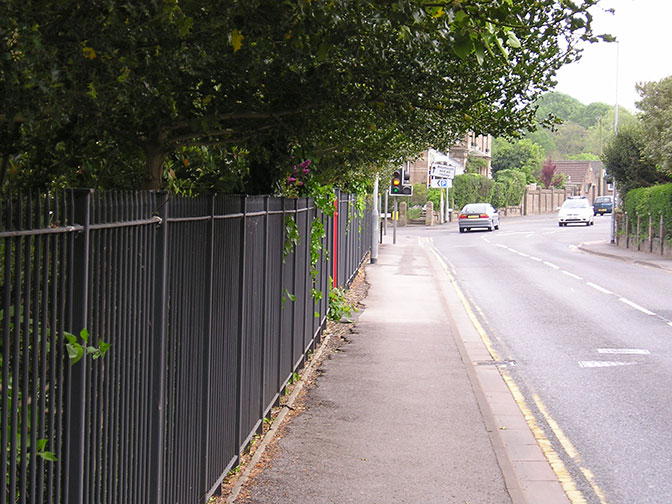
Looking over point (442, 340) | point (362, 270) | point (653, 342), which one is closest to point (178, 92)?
point (442, 340)

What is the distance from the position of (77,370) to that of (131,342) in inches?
26.6

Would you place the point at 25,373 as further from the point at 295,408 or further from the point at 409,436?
the point at 295,408

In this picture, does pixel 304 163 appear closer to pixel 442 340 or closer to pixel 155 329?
pixel 442 340

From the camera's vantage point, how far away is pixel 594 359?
447 inches

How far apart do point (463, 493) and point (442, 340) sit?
6786 millimetres

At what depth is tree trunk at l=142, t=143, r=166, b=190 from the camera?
646 centimetres

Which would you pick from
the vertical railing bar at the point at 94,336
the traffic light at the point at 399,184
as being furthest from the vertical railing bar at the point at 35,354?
the traffic light at the point at 399,184

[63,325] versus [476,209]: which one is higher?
[63,325]

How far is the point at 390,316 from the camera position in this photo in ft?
49.6

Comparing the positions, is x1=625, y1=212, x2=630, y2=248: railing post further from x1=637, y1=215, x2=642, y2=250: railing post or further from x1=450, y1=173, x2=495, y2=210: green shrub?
x1=450, y1=173, x2=495, y2=210: green shrub

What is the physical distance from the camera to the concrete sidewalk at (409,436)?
5.86 meters

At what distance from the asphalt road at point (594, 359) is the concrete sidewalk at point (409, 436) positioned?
40 centimetres

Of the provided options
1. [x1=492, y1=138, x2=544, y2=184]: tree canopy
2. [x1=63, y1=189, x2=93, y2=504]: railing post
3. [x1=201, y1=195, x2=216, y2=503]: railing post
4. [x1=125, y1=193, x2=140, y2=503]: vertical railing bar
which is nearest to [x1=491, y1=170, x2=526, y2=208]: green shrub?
[x1=492, y1=138, x2=544, y2=184]: tree canopy

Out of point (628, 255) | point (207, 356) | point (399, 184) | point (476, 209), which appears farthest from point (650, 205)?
point (207, 356)
